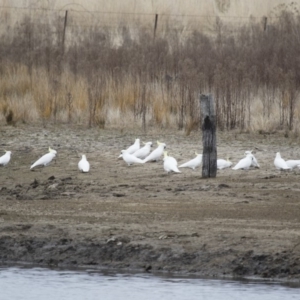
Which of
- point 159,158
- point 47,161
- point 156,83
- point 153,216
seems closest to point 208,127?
point 153,216

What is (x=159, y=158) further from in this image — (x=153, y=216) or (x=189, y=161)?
(x=153, y=216)

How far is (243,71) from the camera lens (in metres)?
21.4

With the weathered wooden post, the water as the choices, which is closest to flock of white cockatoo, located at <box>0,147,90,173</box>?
the weathered wooden post

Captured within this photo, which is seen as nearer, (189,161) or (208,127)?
(208,127)

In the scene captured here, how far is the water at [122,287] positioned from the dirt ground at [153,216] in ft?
0.80

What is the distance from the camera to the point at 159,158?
16875mm

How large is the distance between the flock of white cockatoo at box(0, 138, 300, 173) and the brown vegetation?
9.22 feet

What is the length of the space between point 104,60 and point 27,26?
6.47 metres

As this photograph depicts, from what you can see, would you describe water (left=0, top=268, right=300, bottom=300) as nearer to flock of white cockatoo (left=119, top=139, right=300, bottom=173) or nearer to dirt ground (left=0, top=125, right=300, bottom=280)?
dirt ground (left=0, top=125, right=300, bottom=280)

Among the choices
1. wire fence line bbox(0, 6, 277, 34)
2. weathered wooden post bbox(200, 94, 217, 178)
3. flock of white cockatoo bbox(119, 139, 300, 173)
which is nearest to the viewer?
weathered wooden post bbox(200, 94, 217, 178)

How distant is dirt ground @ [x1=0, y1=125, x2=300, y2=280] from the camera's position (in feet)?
35.1

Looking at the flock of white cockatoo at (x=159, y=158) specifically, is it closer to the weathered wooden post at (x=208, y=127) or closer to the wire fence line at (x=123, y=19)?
the weathered wooden post at (x=208, y=127)

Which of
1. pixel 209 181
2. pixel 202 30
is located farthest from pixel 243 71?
pixel 202 30

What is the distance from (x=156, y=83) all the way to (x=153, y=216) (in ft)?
30.8
